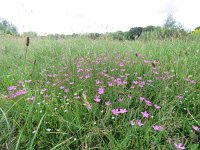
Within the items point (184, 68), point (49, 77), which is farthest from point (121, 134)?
point (184, 68)

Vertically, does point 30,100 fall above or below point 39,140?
above

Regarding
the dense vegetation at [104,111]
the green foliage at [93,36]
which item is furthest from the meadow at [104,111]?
the green foliage at [93,36]

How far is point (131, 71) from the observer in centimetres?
195

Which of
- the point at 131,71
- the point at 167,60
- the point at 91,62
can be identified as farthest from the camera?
the point at 167,60

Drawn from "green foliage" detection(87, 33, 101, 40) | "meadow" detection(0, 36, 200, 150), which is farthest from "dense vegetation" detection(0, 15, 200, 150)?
"green foliage" detection(87, 33, 101, 40)

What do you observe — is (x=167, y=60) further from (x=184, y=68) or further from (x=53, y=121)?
(x=53, y=121)

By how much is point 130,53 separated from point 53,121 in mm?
1911

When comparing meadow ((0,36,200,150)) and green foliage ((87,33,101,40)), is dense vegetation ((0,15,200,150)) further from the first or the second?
green foliage ((87,33,101,40))

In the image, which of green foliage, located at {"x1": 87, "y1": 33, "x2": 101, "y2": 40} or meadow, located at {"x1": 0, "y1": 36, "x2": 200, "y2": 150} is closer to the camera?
meadow, located at {"x1": 0, "y1": 36, "x2": 200, "y2": 150}

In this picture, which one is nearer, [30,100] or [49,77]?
[30,100]

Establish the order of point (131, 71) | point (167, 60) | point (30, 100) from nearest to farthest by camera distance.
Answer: point (30, 100), point (131, 71), point (167, 60)

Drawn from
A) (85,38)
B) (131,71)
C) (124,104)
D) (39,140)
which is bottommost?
(39,140)

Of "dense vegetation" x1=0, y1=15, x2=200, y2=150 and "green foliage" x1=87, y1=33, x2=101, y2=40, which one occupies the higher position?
"green foliage" x1=87, y1=33, x2=101, y2=40

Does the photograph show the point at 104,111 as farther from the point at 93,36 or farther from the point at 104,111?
the point at 93,36
